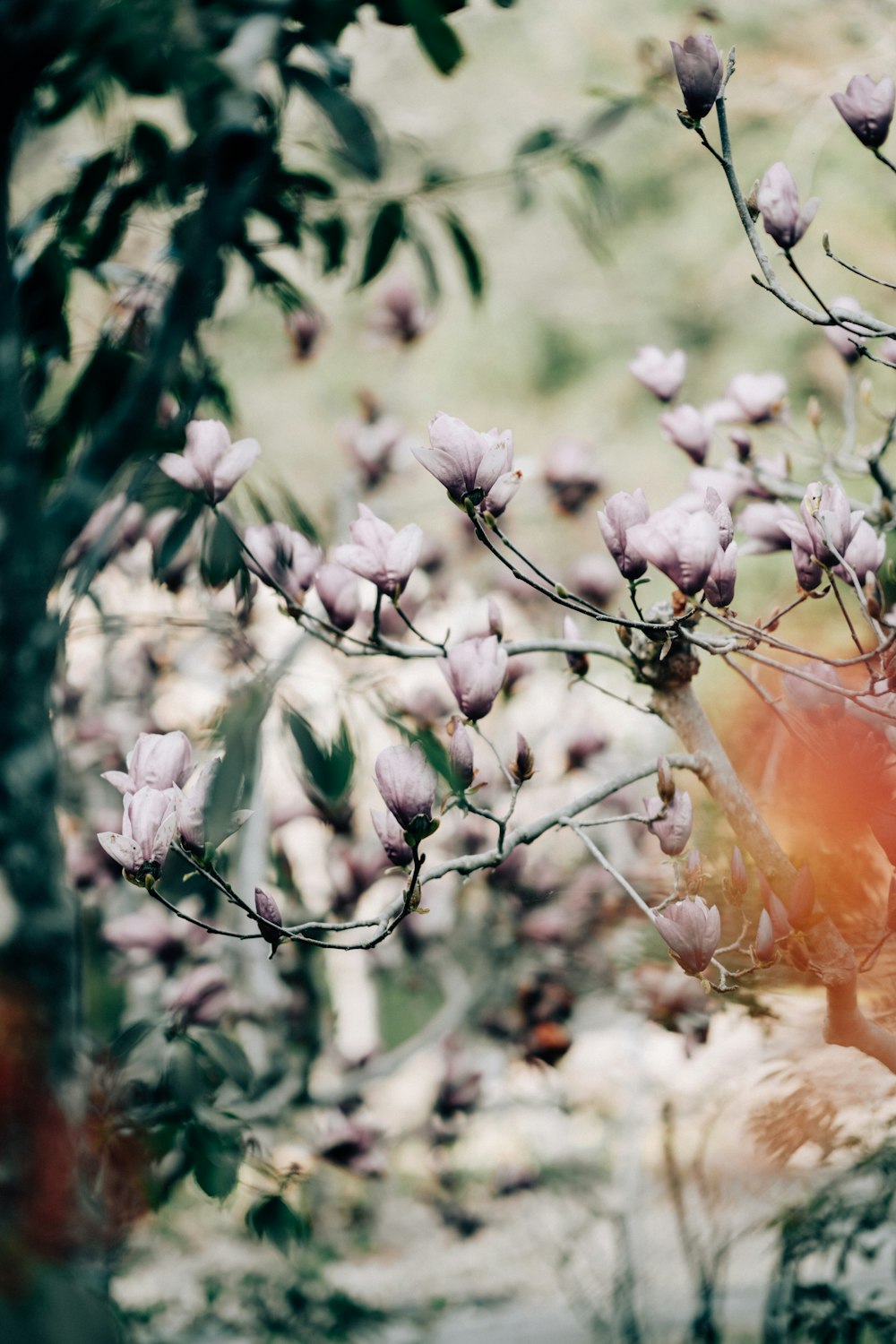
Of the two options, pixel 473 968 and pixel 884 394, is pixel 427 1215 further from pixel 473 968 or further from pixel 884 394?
pixel 884 394

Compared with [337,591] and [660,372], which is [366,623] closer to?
[337,591]

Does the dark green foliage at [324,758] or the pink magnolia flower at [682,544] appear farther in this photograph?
the dark green foliage at [324,758]

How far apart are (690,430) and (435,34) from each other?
0.29m

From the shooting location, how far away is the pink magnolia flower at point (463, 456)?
402mm

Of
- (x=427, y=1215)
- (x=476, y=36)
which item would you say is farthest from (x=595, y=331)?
(x=427, y=1215)

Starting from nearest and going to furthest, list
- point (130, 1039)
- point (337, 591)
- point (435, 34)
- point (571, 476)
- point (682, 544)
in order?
point (682, 544), point (337, 591), point (435, 34), point (130, 1039), point (571, 476)

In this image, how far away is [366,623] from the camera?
2.19 feet

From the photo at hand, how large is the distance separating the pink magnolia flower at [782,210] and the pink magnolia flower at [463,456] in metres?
0.18

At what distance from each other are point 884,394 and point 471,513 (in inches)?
59.4

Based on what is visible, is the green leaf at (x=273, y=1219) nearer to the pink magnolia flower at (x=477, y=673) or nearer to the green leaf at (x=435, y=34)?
the pink magnolia flower at (x=477, y=673)

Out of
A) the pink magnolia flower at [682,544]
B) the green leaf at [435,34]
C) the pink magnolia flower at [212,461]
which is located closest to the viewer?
the pink magnolia flower at [682,544]

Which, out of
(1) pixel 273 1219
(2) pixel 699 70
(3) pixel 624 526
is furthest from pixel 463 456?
(1) pixel 273 1219

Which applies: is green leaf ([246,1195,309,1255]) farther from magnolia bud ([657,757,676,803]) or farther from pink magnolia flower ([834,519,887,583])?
pink magnolia flower ([834,519,887,583])

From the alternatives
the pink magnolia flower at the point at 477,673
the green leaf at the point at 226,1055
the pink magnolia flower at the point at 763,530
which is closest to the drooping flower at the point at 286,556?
the pink magnolia flower at the point at 477,673
